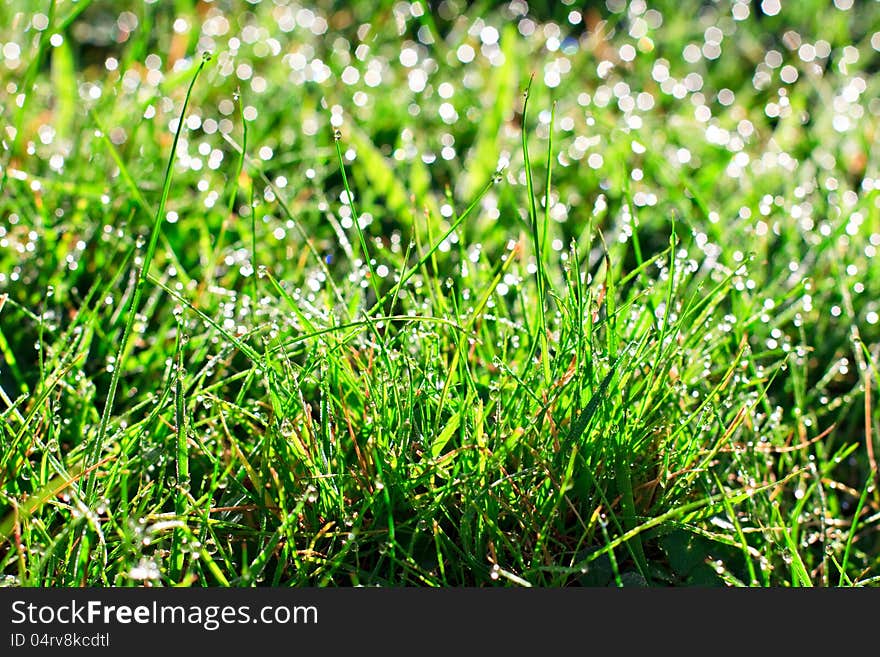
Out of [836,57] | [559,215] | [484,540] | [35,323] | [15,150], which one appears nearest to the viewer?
[484,540]

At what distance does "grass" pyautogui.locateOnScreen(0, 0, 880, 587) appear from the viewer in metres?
1.17

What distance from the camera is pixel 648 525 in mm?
1086

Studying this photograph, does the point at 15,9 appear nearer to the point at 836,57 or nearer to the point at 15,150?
the point at 15,150

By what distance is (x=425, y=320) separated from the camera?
1245 mm

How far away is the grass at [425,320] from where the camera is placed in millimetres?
1165

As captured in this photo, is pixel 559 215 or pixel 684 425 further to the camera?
pixel 559 215

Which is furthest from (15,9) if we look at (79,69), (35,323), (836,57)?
(836,57)

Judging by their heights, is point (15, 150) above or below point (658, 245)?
above

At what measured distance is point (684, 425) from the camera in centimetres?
121

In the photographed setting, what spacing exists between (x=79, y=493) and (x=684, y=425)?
789 millimetres

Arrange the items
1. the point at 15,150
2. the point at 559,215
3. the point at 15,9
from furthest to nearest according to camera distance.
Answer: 1. the point at 15,9
2. the point at 559,215
3. the point at 15,150

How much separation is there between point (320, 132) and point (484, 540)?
1.17 metres

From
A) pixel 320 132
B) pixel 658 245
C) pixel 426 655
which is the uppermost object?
pixel 320 132

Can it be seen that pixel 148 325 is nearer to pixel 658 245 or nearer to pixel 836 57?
pixel 658 245
